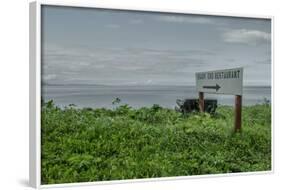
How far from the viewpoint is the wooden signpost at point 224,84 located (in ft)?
24.1

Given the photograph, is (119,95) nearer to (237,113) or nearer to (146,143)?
(146,143)

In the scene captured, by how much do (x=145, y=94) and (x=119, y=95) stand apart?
0.33 metres

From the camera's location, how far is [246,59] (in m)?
7.66

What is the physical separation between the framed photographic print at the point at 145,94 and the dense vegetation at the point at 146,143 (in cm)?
1

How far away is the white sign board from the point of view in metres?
7.36

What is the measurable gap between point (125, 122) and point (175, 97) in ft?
2.31

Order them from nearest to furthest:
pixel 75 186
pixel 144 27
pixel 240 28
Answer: pixel 75 186, pixel 144 27, pixel 240 28

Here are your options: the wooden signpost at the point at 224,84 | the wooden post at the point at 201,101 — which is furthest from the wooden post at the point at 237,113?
the wooden post at the point at 201,101

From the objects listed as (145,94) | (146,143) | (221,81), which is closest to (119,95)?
(145,94)

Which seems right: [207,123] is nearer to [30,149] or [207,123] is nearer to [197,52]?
[197,52]

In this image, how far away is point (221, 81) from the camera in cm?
748

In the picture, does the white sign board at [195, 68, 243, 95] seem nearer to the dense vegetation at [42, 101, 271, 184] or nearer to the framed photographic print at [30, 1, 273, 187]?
the framed photographic print at [30, 1, 273, 187]

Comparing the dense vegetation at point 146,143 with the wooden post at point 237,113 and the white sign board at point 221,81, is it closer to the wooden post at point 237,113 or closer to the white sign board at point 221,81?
the wooden post at point 237,113

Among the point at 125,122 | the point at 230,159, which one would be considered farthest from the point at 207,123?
the point at 125,122
